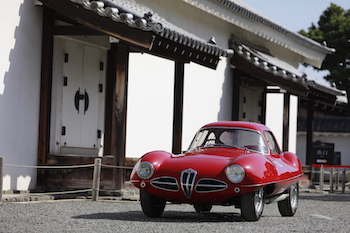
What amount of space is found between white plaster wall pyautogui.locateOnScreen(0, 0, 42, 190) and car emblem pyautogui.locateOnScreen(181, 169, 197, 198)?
4.82m

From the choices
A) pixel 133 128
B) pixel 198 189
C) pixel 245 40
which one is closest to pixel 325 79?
pixel 245 40

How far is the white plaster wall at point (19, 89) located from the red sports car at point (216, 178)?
4.21m

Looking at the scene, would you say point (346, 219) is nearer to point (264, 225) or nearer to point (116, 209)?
point (264, 225)

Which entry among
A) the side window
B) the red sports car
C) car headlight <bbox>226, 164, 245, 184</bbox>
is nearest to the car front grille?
the red sports car

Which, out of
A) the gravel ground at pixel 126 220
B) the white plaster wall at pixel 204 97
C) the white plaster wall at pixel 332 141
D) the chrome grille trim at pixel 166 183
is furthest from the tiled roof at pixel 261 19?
the chrome grille trim at pixel 166 183

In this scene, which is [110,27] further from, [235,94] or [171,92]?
[235,94]

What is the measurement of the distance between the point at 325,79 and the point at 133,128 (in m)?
25.3

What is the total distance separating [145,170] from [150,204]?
1.58 feet

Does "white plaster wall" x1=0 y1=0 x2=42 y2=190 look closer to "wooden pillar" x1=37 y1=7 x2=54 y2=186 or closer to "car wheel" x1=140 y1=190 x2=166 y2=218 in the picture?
"wooden pillar" x1=37 y1=7 x2=54 y2=186

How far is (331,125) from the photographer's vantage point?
3353cm

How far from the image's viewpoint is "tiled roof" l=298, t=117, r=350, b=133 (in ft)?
109

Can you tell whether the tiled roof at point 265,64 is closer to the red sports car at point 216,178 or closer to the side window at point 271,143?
the side window at point 271,143

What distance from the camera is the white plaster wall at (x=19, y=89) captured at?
1295cm

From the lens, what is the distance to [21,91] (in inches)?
525
